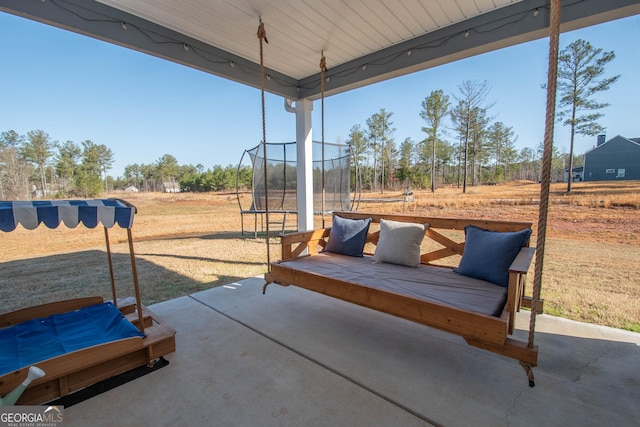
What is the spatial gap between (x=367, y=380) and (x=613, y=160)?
4.10 m

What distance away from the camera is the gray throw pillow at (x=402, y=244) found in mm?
2572

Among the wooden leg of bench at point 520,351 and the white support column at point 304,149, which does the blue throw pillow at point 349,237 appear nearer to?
the white support column at point 304,149

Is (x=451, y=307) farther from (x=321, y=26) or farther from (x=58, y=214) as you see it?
(x=321, y=26)

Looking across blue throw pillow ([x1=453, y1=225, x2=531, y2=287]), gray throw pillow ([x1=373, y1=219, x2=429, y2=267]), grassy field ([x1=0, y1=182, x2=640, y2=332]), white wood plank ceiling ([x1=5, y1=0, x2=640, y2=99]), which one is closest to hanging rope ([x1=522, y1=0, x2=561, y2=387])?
blue throw pillow ([x1=453, y1=225, x2=531, y2=287])

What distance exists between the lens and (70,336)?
175 cm

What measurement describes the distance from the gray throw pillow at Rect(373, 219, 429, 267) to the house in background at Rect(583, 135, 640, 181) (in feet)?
8.86

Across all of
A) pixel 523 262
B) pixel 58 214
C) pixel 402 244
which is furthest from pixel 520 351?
pixel 58 214

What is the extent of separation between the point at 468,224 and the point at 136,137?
42.6 ft

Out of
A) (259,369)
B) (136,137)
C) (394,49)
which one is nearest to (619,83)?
(394,49)

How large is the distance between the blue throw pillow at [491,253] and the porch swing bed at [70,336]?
7.69 feet

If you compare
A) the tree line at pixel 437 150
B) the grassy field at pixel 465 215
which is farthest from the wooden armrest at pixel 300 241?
the tree line at pixel 437 150

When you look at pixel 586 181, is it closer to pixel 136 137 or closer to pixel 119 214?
pixel 119 214

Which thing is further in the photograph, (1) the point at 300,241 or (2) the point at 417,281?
(1) the point at 300,241

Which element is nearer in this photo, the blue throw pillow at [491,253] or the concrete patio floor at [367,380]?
the concrete patio floor at [367,380]
